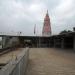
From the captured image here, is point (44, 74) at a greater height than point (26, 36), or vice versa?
point (26, 36)

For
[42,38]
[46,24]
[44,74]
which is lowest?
[44,74]

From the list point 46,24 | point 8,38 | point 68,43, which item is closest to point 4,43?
point 8,38

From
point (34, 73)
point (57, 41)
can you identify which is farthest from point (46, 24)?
point (34, 73)

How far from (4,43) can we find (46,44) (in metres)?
13.2

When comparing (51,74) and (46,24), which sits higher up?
(46,24)

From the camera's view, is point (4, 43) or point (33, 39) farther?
point (33, 39)

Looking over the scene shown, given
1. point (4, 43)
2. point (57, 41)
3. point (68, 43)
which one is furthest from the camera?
point (4, 43)

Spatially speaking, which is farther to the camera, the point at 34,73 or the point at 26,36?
the point at 26,36

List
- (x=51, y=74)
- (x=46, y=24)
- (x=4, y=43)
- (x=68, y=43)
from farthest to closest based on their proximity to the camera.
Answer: (x=46, y=24) → (x=4, y=43) → (x=68, y=43) → (x=51, y=74)

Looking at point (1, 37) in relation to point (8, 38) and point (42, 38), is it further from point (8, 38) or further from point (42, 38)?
point (42, 38)

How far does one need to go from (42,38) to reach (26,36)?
5.14 metres

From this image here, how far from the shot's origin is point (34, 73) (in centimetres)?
1195

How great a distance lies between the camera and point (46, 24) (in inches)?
4825

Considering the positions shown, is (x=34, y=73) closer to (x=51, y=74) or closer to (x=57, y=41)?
(x=51, y=74)
